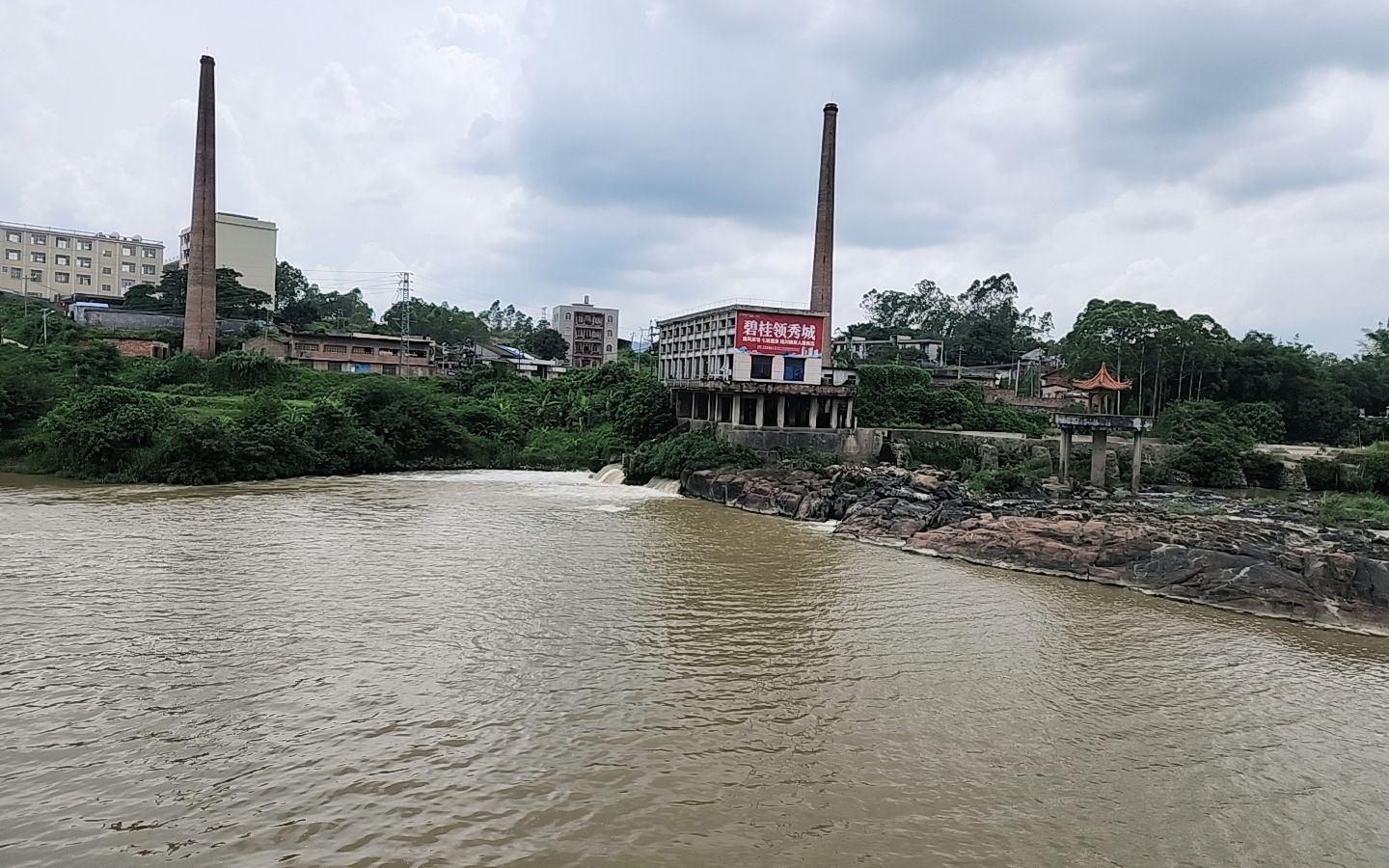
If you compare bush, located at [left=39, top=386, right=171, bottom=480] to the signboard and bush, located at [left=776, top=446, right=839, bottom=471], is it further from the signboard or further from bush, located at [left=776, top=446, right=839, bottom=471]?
the signboard

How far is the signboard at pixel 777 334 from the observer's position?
42.7m

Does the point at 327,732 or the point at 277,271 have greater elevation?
the point at 277,271

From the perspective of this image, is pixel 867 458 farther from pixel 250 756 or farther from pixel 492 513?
pixel 250 756

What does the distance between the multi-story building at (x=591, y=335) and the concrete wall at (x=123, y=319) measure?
34230 mm

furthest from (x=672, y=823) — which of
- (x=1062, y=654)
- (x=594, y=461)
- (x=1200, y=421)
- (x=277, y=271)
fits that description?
(x=277, y=271)

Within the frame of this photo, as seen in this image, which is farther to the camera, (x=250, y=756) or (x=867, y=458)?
(x=867, y=458)

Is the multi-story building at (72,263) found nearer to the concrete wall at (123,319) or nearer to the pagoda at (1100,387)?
the concrete wall at (123,319)

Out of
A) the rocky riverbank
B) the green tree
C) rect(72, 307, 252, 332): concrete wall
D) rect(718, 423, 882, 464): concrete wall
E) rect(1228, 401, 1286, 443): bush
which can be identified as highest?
the green tree

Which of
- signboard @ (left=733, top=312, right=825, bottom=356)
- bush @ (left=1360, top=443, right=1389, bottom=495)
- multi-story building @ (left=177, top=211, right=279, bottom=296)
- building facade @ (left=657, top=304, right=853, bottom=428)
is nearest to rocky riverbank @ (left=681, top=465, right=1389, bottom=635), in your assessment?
bush @ (left=1360, top=443, right=1389, bottom=495)

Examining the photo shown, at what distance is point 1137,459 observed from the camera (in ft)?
106

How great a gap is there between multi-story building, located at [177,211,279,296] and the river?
6107 centimetres

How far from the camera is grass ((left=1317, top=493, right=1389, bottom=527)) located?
25.4 m

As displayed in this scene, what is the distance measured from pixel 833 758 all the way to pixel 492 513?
19.0 meters

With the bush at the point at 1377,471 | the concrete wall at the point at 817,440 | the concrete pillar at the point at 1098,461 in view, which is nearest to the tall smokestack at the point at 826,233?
the concrete wall at the point at 817,440
